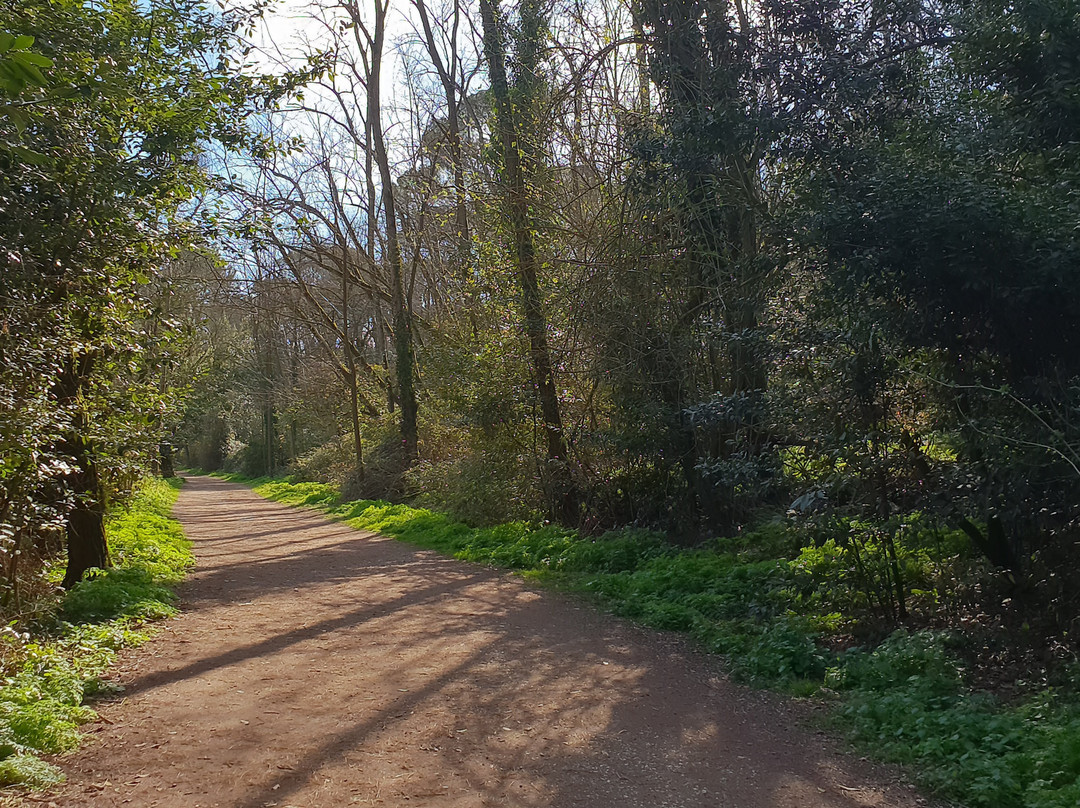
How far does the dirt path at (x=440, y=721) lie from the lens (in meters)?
4.14

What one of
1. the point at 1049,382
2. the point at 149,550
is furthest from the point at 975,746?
the point at 149,550

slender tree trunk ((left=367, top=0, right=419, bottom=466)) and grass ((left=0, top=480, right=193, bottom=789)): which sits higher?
slender tree trunk ((left=367, top=0, right=419, bottom=466))

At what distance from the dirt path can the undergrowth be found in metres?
0.34

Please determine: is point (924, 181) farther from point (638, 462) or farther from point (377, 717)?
point (638, 462)

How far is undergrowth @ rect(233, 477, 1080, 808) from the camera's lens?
160 inches

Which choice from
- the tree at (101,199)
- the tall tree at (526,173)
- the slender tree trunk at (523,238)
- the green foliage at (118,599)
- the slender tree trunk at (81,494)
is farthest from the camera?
the slender tree trunk at (523,238)

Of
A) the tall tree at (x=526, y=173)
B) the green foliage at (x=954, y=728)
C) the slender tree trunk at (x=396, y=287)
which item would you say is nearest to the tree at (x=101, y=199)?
the tall tree at (x=526, y=173)

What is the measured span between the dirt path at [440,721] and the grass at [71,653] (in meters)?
0.21

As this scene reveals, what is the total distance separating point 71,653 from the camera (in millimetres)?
6223

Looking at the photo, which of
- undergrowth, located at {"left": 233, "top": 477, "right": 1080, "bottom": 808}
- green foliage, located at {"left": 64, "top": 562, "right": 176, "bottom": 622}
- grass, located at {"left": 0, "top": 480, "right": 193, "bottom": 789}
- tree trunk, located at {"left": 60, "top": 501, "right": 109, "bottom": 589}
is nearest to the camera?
undergrowth, located at {"left": 233, "top": 477, "right": 1080, "bottom": 808}

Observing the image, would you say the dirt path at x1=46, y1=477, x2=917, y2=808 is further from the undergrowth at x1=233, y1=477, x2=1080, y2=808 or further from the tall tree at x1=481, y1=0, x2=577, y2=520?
the tall tree at x1=481, y1=0, x2=577, y2=520

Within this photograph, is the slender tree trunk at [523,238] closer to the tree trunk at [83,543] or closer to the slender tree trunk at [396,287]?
the tree trunk at [83,543]

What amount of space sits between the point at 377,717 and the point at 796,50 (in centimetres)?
745

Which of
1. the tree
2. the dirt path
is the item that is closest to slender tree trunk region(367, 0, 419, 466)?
the tree
